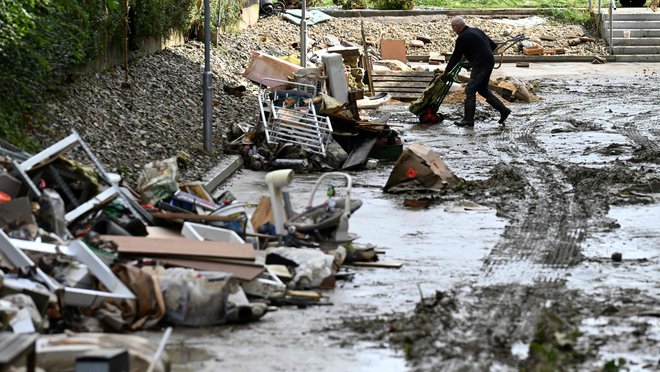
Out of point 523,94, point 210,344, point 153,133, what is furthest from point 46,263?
point 523,94

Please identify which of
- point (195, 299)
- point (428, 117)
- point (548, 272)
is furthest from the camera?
point (428, 117)

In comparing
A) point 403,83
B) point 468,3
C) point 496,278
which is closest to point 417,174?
point 496,278

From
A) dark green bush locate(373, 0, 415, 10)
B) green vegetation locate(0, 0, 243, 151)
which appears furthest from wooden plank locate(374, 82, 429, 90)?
dark green bush locate(373, 0, 415, 10)

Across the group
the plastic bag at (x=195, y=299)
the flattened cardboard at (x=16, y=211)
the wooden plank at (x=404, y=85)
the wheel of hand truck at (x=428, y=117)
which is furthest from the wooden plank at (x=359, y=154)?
the wooden plank at (x=404, y=85)

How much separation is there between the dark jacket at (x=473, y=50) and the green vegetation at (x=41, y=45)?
19.4 ft

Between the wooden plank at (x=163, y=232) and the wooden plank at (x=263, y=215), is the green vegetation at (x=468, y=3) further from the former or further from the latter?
the wooden plank at (x=163, y=232)

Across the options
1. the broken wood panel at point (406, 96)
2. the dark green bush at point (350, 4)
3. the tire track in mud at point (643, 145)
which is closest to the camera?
the tire track in mud at point (643, 145)

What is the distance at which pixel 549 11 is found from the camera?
41719mm

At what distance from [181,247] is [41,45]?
4.87 meters

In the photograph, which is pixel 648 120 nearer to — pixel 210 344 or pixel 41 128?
pixel 41 128

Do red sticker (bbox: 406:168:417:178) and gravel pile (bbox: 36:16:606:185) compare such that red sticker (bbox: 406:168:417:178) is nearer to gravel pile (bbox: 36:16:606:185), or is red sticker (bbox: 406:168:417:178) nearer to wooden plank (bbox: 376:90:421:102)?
gravel pile (bbox: 36:16:606:185)

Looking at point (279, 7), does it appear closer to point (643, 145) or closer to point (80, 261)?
point (643, 145)

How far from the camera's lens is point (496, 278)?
35.2 feet

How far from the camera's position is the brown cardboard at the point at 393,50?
33.3 meters
